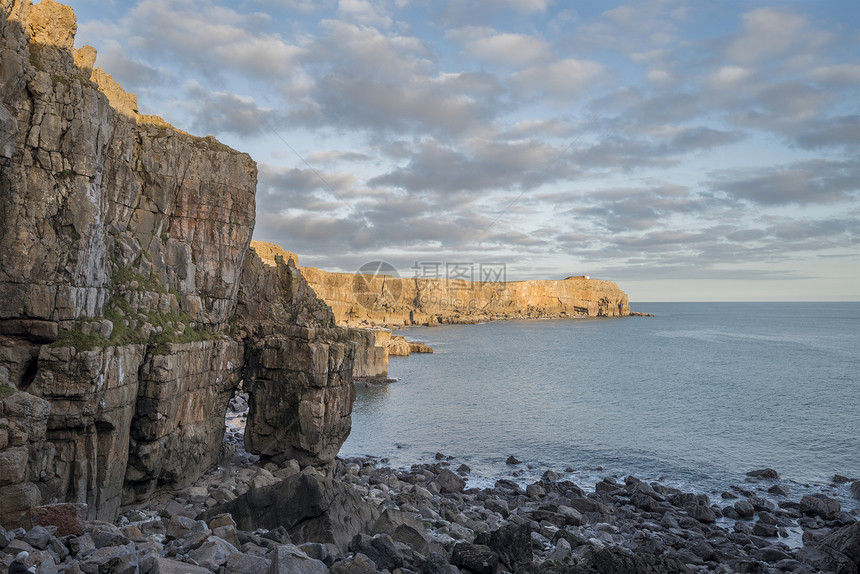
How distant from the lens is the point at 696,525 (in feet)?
93.1

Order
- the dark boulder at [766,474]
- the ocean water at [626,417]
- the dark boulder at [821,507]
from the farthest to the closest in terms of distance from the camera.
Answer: the ocean water at [626,417], the dark boulder at [766,474], the dark boulder at [821,507]

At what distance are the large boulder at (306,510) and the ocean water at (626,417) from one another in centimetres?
1809

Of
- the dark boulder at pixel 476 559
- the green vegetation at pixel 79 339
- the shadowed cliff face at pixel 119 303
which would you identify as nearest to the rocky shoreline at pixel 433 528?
the dark boulder at pixel 476 559

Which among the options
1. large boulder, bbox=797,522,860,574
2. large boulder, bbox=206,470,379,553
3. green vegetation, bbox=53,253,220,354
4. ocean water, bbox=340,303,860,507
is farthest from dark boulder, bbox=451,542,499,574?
ocean water, bbox=340,303,860,507

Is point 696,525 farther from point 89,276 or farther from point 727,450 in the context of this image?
point 89,276

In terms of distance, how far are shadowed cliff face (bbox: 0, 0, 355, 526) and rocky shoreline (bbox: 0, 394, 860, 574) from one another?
8.53 feet

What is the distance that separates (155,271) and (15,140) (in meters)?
7.47

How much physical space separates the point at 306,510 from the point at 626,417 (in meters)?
44.1

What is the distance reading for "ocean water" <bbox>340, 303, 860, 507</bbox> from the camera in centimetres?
3997

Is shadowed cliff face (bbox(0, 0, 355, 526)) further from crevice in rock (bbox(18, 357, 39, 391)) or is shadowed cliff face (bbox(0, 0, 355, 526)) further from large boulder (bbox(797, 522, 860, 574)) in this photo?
large boulder (bbox(797, 522, 860, 574))

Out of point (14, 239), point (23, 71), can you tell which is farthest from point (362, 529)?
point (23, 71)

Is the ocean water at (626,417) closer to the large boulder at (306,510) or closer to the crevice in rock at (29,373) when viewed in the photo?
the large boulder at (306,510)

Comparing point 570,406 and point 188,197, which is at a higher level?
point 188,197

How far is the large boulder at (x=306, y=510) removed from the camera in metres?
17.7
